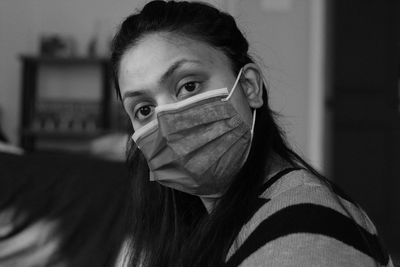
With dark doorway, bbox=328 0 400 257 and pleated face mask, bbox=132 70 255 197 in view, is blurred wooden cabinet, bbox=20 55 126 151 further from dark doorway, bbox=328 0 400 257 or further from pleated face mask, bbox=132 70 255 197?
pleated face mask, bbox=132 70 255 197

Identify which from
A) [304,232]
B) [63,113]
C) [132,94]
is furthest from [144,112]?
[63,113]

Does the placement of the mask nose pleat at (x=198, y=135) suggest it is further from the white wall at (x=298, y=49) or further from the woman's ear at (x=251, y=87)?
the white wall at (x=298, y=49)

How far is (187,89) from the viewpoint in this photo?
0.84 m

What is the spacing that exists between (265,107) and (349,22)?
3.51 metres

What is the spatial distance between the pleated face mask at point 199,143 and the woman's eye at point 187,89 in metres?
0.01

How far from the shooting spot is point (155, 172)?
0.85 m

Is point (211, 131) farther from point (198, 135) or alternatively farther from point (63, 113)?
point (63, 113)

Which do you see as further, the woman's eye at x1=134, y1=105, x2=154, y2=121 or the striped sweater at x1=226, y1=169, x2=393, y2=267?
the woman's eye at x1=134, y1=105, x2=154, y2=121

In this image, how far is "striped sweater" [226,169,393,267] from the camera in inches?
23.1

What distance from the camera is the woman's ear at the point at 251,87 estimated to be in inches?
35.1

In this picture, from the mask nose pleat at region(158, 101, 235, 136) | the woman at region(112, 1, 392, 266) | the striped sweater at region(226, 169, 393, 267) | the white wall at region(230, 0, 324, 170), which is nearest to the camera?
the striped sweater at region(226, 169, 393, 267)

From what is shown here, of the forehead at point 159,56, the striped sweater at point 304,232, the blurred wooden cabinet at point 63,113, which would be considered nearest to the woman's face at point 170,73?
the forehead at point 159,56

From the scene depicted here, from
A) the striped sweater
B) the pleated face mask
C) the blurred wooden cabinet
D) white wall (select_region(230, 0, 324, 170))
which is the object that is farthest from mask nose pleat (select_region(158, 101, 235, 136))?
the blurred wooden cabinet

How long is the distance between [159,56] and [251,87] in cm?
16
